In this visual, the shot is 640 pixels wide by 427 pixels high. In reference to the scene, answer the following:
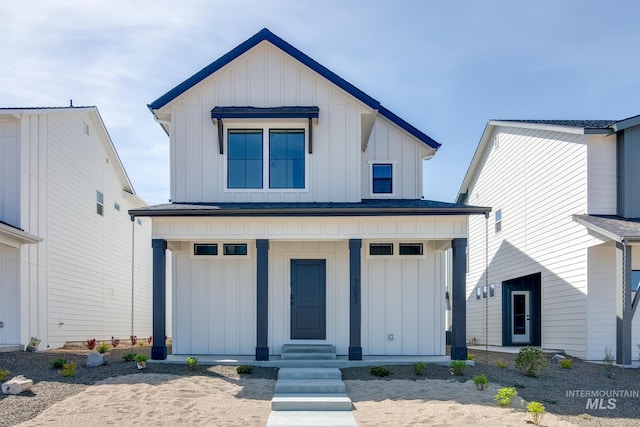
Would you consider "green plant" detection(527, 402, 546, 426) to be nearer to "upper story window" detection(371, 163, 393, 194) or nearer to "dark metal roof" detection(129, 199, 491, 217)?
"dark metal roof" detection(129, 199, 491, 217)

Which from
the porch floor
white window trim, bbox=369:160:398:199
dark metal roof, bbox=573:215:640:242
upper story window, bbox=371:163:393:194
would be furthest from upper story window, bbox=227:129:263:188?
dark metal roof, bbox=573:215:640:242

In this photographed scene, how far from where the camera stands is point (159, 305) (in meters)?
12.1

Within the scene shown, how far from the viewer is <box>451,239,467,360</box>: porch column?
478 inches

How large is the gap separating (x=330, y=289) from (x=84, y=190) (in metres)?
9.35

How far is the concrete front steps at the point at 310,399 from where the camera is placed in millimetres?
8477

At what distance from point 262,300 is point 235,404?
338 cm

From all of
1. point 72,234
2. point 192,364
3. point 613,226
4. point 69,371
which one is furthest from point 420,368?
point 72,234

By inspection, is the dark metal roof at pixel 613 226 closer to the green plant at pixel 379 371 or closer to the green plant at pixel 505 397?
the green plant at pixel 505 397

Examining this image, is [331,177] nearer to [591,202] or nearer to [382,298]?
[382,298]

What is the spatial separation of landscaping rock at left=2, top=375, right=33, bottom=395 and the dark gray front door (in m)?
5.82

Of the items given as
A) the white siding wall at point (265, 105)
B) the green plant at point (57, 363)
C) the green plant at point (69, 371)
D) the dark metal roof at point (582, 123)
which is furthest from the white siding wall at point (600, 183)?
the green plant at point (57, 363)

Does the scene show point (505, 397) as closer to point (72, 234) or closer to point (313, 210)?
point (313, 210)

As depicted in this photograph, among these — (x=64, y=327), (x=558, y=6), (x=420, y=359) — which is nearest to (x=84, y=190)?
(x=64, y=327)

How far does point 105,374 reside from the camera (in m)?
10.9
